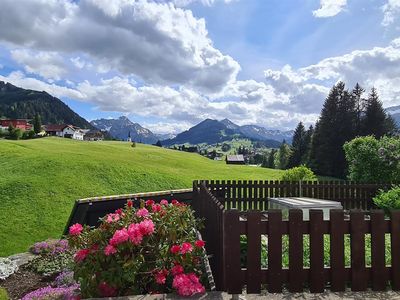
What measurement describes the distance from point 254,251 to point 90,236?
7.21ft

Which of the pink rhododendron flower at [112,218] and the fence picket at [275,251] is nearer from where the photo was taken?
the fence picket at [275,251]

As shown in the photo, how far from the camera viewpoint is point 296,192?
16422mm

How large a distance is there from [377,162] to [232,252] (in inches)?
808

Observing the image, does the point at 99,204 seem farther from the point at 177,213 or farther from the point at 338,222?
the point at 338,222

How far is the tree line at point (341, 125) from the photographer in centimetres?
5728

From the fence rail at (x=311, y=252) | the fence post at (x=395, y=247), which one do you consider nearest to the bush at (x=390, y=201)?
the fence post at (x=395, y=247)

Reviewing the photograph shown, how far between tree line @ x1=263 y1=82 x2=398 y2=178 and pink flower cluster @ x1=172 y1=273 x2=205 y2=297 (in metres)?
54.6

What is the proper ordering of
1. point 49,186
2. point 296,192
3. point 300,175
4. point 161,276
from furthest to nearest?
point 300,175 → point 49,186 → point 296,192 → point 161,276

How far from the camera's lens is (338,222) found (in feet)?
14.8

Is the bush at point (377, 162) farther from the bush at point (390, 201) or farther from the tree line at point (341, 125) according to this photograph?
the tree line at point (341, 125)

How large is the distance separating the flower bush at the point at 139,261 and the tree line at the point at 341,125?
54194 mm

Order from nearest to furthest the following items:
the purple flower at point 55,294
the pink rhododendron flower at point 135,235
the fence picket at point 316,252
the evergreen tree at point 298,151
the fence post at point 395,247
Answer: the pink rhododendron flower at point 135,235 < the fence picket at point 316,252 < the fence post at point 395,247 < the purple flower at point 55,294 < the evergreen tree at point 298,151

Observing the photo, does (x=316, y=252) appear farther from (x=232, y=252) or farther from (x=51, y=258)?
(x=51, y=258)

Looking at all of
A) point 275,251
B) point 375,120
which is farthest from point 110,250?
point 375,120
